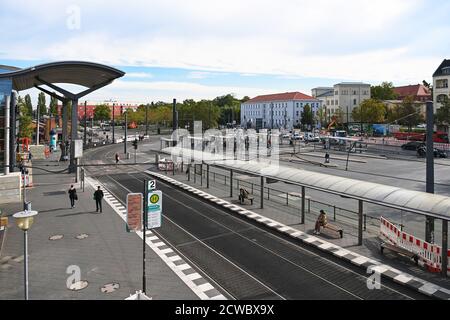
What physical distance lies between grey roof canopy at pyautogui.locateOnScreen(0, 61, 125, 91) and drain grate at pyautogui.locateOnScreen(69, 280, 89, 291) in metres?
21.3

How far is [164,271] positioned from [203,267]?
1.42 m

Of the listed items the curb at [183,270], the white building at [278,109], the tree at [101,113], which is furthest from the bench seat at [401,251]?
the tree at [101,113]

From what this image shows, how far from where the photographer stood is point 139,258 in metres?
14.8

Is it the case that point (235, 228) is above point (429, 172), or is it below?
below

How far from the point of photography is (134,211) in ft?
41.3

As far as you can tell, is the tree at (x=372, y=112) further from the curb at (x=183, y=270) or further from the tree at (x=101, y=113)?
the tree at (x=101, y=113)

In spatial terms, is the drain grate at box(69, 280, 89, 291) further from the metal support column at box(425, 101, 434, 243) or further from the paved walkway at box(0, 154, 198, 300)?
the metal support column at box(425, 101, 434, 243)

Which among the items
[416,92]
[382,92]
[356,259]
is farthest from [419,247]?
→ [416,92]

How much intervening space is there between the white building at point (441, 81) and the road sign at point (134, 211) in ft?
259

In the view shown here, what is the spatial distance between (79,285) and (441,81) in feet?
273

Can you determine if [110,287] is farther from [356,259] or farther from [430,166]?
[430,166]
